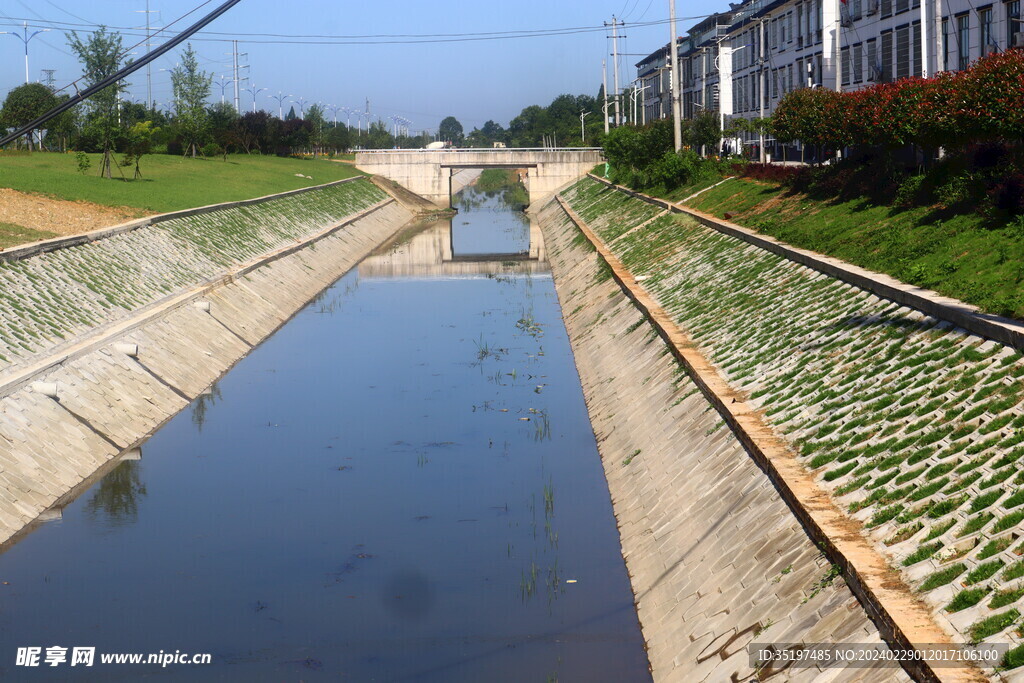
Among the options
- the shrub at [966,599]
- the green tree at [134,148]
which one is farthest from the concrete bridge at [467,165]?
the shrub at [966,599]

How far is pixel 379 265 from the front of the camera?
56.2 metres

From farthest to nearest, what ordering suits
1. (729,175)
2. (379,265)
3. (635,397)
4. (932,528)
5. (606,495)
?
(379,265), (729,175), (635,397), (606,495), (932,528)

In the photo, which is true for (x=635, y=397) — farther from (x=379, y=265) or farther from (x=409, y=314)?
(x=379, y=265)

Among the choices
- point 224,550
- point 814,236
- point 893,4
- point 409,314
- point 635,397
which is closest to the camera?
point 224,550

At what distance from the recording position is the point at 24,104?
267ft

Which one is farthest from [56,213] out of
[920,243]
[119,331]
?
[920,243]

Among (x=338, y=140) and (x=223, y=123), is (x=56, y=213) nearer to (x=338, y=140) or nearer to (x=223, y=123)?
(x=223, y=123)

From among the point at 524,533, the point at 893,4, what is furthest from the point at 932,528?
the point at 893,4

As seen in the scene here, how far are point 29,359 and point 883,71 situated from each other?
42.1m

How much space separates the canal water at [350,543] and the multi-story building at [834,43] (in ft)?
49.0

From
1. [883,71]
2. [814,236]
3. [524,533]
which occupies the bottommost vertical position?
[524,533]

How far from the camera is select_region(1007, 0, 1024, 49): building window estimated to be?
38.1m

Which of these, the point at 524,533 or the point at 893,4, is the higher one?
the point at 893,4

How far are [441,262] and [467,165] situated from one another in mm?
38760
